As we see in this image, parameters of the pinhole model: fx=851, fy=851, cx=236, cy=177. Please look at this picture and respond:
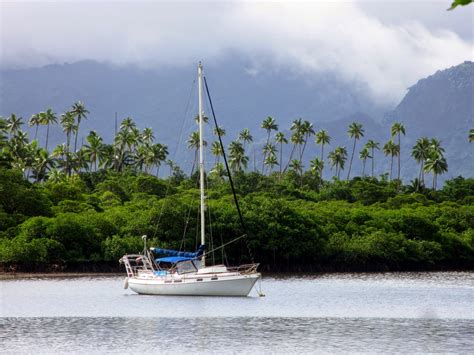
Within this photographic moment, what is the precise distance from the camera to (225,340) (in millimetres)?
43375

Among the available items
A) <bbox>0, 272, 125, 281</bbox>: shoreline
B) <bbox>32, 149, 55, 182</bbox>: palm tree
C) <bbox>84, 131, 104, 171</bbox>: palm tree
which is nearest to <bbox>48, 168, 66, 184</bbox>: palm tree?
<bbox>32, 149, 55, 182</bbox>: palm tree

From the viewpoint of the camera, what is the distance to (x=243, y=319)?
173ft

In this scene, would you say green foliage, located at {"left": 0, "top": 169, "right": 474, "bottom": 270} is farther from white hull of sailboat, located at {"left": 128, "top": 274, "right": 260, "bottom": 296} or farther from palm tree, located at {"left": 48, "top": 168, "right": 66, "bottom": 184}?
palm tree, located at {"left": 48, "top": 168, "right": 66, "bottom": 184}

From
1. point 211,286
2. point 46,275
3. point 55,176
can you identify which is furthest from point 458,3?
point 55,176

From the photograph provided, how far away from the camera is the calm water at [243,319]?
41.4 m

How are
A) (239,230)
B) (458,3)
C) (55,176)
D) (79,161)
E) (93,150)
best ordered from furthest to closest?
(93,150) < (79,161) < (55,176) < (239,230) < (458,3)

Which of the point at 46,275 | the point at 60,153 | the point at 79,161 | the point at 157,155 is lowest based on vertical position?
the point at 46,275

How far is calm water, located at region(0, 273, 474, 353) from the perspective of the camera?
136 feet

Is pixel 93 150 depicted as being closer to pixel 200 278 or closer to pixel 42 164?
pixel 42 164

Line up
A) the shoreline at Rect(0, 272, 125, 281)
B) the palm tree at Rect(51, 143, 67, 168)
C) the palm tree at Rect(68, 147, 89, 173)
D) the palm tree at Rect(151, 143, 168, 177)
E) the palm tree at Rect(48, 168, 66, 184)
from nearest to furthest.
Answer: the shoreline at Rect(0, 272, 125, 281) < the palm tree at Rect(48, 168, 66, 184) < the palm tree at Rect(51, 143, 67, 168) < the palm tree at Rect(68, 147, 89, 173) < the palm tree at Rect(151, 143, 168, 177)

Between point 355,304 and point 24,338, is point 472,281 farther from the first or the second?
point 24,338

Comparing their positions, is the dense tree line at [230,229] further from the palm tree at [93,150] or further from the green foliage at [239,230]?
the palm tree at [93,150]

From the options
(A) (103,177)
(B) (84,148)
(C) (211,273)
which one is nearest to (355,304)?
(C) (211,273)

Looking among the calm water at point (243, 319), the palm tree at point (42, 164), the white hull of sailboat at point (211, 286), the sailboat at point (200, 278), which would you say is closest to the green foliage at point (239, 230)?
the calm water at point (243, 319)
